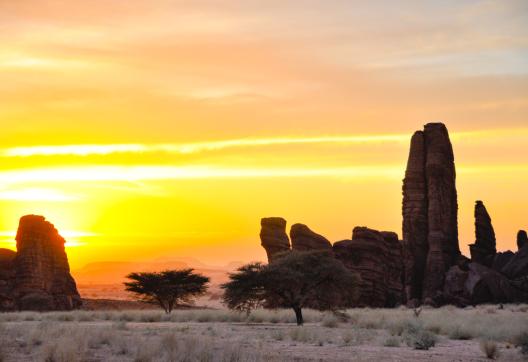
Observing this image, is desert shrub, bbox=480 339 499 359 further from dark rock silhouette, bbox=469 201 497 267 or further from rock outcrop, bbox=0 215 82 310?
rock outcrop, bbox=0 215 82 310

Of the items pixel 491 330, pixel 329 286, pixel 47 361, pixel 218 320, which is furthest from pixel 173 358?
pixel 218 320

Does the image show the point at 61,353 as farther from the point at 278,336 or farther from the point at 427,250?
the point at 427,250

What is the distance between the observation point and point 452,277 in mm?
76938

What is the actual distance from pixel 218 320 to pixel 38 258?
1060 inches

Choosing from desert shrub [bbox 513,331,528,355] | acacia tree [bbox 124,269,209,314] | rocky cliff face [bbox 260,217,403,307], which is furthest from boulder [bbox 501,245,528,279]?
desert shrub [bbox 513,331,528,355]

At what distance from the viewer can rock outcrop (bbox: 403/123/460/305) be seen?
79.9 metres

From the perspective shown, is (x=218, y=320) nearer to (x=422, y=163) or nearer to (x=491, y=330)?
(x=491, y=330)

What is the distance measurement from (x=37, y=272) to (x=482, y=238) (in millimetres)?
48001

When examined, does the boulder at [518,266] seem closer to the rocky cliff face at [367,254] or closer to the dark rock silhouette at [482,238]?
the dark rock silhouette at [482,238]

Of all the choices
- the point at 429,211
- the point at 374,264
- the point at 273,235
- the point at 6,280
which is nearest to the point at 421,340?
the point at 374,264

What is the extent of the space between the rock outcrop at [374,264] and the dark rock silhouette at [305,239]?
1593mm

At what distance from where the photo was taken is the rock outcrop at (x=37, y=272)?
76875 millimetres

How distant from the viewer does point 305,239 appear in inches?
3103

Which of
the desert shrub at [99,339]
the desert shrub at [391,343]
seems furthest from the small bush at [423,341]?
the desert shrub at [99,339]
